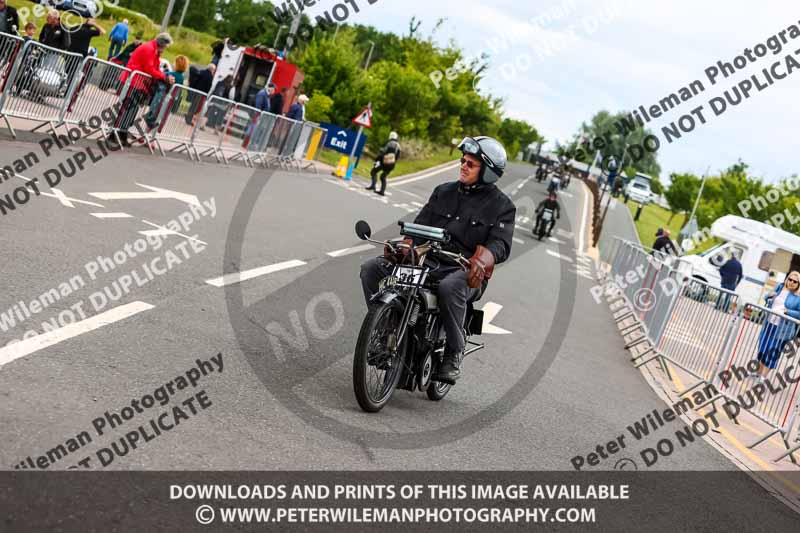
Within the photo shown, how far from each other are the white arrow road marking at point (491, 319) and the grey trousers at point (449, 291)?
442 centimetres

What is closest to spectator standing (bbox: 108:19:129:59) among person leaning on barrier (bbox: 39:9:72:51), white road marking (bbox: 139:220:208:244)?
person leaning on barrier (bbox: 39:9:72:51)

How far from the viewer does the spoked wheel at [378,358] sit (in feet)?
17.6

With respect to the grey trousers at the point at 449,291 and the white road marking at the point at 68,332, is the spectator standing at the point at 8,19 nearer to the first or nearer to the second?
the white road marking at the point at 68,332

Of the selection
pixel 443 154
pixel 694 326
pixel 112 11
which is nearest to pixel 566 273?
pixel 694 326

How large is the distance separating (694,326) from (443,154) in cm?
5081

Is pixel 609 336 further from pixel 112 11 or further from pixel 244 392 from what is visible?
pixel 112 11

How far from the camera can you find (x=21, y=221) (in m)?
8.35

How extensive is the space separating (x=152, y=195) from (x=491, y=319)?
197 inches

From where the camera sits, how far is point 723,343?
10445mm

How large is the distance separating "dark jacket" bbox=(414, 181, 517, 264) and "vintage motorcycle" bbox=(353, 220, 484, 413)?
223mm

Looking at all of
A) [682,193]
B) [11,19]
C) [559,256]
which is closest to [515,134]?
[682,193]

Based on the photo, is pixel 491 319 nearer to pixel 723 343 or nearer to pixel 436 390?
pixel 723 343

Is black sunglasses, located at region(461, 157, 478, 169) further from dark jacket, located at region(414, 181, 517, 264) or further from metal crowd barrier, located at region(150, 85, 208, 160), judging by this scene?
metal crowd barrier, located at region(150, 85, 208, 160)

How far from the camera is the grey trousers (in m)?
6.05
